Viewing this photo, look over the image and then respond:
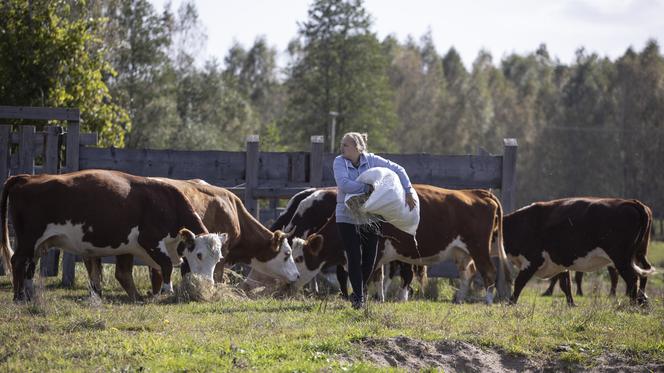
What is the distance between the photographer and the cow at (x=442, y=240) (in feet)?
45.8

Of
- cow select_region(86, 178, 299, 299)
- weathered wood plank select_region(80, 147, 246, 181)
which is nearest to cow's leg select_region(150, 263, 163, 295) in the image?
cow select_region(86, 178, 299, 299)

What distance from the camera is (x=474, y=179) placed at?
15.9 m

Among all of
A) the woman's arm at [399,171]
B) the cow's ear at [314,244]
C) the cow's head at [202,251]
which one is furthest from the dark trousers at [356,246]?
the cow's ear at [314,244]

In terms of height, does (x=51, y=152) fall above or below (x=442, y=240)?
above

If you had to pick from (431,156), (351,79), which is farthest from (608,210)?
(351,79)

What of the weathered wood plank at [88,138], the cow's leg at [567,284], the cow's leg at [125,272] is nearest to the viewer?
the cow's leg at [125,272]

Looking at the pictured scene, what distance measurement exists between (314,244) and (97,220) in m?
3.31

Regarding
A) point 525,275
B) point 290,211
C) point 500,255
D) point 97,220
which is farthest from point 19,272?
point 525,275

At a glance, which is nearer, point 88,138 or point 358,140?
point 358,140

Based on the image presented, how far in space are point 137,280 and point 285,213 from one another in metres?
2.66

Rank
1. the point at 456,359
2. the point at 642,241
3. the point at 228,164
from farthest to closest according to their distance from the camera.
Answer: the point at 228,164
the point at 642,241
the point at 456,359

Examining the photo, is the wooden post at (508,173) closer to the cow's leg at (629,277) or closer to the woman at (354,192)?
the cow's leg at (629,277)

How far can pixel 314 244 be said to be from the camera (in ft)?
45.5

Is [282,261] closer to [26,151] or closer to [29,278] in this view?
[29,278]
